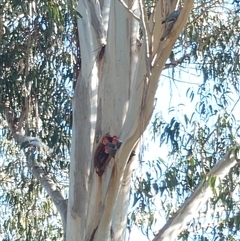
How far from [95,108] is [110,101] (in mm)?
450

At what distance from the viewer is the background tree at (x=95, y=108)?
2949 mm

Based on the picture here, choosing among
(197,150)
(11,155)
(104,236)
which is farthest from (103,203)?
(11,155)

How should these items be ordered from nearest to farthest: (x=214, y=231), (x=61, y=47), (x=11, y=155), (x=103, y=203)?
1. (x=103, y=203)
2. (x=214, y=231)
3. (x=61, y=47)
4. (x=11, y=155)

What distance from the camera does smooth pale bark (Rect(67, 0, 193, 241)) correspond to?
2553 mm

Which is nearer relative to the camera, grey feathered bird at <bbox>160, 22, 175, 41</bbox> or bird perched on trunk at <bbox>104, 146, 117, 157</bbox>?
grey feathered bird at <bbox>160, 22, 175, 41</bbox>

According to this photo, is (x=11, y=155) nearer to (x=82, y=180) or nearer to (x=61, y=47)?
(x=61, y=47)

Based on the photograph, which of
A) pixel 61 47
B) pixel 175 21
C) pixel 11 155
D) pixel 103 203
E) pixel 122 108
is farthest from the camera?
pixel 11 155

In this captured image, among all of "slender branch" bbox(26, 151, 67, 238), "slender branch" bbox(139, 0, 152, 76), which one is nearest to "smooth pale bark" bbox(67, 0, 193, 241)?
"slender branch" bbox(139, 0, 152, 76)

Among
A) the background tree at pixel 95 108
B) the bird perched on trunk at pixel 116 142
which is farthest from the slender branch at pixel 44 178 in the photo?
the bird perched on trunk at pixel 116 142

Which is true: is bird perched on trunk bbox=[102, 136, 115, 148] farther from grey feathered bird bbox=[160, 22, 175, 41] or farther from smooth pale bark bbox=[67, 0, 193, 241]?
grey feathered bird bbox=[160, 22, 175, 41]

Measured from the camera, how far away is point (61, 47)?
477 cm

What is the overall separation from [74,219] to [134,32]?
114cm

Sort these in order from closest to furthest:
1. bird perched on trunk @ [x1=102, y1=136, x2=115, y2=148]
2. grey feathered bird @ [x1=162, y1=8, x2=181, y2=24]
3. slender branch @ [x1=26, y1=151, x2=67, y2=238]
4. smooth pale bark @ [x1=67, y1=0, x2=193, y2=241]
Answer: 1. grey feathered bird @ [x1=162, y1=8, x2=181, y2=24]
2. smooth pale bark @ [x1=67, y1=0, x2=193, y2=241]
3. bird perched on trunk @ [x1=102, y1=136, x2=115, y2=148]
4. slender branch @ [x1=26, y1=151, x2=67, y2=238]

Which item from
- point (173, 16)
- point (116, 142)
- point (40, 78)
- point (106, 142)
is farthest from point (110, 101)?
point (40, 78)
